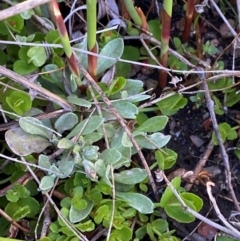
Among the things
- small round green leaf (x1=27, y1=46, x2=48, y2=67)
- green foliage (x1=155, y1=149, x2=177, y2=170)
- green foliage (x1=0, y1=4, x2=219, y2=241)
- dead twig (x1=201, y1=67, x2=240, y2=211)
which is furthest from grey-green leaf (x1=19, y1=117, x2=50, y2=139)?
dead twig (x1=201, y1=67, x2=240, y2=211)

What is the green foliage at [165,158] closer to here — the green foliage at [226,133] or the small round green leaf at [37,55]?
the green foliage at [226,133]

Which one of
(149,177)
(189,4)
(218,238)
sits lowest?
(218,238)

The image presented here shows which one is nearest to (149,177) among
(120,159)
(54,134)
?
(120,159)

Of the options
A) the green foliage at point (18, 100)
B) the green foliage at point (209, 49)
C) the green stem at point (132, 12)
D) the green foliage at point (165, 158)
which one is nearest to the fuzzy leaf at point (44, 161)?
the green foliage at point (18, 100)

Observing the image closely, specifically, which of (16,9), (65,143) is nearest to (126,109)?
(65,143)

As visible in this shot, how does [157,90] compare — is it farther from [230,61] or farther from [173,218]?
[173,218]

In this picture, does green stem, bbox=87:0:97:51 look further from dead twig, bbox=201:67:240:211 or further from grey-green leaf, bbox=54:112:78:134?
dead twig, bbox=201:67:240:211
